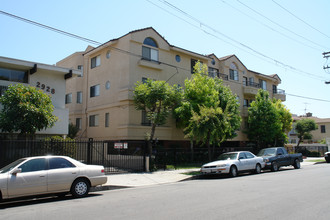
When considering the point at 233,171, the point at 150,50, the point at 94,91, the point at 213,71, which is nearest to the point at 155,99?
the point at 150,50

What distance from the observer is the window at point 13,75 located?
1830 centimetres

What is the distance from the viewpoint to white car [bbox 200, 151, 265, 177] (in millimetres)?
14992

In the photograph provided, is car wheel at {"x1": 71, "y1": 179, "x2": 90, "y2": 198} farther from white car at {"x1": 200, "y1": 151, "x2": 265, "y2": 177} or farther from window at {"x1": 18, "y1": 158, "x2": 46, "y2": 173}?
white car at {"x1": 200, "y1": 151, "x2": 265, "y2": 177}

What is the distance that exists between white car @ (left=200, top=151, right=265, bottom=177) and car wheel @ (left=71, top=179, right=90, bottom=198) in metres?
7.39

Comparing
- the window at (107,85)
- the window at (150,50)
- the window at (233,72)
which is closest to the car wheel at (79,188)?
the window at (150,50)

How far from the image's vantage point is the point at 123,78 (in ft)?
78.1

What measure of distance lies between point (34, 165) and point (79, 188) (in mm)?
1662

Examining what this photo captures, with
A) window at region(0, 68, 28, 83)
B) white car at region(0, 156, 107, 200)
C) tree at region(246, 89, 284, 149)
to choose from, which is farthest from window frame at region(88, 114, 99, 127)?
white car at region(0, 156, 107, 200)

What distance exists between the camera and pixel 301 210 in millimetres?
6891

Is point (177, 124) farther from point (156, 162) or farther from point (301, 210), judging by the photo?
point (301, 210)

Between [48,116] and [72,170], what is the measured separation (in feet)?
22.8

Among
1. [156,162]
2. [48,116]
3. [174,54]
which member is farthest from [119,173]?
[174,54]

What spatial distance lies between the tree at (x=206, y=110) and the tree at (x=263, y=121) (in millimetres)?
5692

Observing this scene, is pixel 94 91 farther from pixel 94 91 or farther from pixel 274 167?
pixel 274 167
